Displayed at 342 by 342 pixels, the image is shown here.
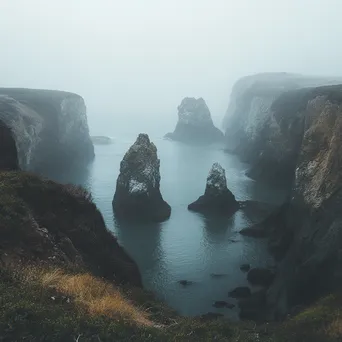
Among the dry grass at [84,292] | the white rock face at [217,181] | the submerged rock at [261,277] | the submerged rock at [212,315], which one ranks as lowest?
the submerged rock at [261,277]

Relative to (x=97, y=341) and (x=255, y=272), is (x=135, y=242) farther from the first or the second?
(x=97, y=341)

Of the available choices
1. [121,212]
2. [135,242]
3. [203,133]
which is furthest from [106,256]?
[203,133]

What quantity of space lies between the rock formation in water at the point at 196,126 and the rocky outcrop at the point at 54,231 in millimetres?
133323

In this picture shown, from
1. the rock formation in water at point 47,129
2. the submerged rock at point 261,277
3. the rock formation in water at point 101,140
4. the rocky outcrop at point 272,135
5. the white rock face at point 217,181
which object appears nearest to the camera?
the submerged rock at point 261,277

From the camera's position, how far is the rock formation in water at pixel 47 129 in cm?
7809

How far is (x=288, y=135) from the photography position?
8331 cm

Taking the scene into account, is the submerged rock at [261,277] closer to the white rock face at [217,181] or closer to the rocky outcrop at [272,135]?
the white rock face at [217,181]

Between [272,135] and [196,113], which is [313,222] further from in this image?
[196,113]

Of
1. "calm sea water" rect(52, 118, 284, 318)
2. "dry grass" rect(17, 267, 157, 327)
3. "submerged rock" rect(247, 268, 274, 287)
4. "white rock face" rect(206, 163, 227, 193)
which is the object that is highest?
"dry grass" rect(17, 267, 157, 327)

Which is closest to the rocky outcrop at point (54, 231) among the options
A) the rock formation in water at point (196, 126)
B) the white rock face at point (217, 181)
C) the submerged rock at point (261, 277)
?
the submerged rock at point (261, 277)

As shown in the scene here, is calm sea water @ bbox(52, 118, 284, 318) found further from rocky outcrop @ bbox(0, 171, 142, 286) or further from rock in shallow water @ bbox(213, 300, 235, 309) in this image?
rocky outcrop @ bbox(0, 171, 142, 286)

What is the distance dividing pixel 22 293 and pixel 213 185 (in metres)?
59.7

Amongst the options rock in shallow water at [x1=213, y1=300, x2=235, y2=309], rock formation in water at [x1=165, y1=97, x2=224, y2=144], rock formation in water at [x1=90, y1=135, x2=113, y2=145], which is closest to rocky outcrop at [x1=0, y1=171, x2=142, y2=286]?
rock in shallow water at [x1=213, y1=300, x2=235, y2=309]

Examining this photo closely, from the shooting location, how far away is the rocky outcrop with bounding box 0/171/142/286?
1705 centimetres
